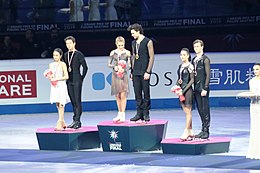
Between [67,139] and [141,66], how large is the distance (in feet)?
5.90

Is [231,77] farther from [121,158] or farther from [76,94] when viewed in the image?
[121,158]

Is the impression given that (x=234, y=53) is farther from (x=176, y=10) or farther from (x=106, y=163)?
(x=106, y=163)

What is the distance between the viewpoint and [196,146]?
43.1 ft

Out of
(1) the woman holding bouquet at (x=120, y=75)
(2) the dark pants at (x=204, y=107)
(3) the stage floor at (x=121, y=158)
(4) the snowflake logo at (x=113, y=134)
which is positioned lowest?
(3) the stage floor at (x=121, y=158)

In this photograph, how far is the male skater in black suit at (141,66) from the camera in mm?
Answer: 13938

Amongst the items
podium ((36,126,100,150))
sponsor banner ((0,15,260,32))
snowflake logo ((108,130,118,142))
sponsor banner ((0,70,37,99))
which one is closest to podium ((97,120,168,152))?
snowflake logo ((108,130,118,142))

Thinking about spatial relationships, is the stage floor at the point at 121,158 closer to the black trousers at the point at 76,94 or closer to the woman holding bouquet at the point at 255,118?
the woman holding bouquet at the point at 255,118

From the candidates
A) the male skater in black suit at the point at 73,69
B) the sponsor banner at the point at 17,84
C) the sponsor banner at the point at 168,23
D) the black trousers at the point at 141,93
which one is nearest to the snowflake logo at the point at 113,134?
the black trousers at the point at 141,93

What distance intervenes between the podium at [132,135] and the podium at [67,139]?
0.35 meters

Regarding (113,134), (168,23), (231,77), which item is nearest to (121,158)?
(113,134)

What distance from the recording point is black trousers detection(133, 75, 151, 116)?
1398 centimetres

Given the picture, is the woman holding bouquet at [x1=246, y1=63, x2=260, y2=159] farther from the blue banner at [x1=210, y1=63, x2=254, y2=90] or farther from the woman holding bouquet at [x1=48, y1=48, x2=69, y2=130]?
the blue banner at [x1=210, y1=63, x2=254, y2=90]

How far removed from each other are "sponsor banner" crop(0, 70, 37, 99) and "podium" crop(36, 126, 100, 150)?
6012 mm

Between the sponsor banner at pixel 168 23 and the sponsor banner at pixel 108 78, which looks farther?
the sponsor banner at pixel 168 23
